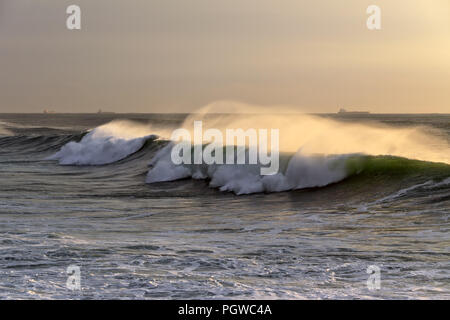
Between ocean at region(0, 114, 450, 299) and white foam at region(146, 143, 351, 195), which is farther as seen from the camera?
white foam at region(146, 143, 351, 195)

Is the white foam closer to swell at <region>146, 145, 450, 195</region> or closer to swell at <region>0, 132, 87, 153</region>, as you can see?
swell at <region>146, 145, 450, 195</region>

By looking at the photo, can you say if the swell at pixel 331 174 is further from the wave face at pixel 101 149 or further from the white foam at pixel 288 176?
the wave face at pixel 101 149

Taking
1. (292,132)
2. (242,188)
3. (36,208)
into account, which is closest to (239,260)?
(36,208)

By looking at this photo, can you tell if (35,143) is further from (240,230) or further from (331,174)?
(240,230)

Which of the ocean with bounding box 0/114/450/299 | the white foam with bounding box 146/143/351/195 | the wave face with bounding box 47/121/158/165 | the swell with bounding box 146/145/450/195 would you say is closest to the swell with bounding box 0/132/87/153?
the wave face with bounding box 47/121/158/165

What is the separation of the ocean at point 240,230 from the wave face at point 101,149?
22.3ft

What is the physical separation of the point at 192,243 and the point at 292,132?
52.1 ft

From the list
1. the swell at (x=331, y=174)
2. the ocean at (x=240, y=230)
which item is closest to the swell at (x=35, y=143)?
the ocean at (x=240, y=230)

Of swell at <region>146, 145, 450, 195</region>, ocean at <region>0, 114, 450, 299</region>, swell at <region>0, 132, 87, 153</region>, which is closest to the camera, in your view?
ocean at <region>0, 114, 450, 299</region>

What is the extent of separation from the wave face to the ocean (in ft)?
22.3

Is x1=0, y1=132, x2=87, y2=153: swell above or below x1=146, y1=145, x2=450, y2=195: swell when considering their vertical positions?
below

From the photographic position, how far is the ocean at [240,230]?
265 inches

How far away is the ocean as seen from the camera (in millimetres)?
6719
